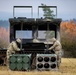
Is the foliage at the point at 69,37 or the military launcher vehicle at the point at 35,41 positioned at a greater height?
the military launcher vehicle at the point at 35,41

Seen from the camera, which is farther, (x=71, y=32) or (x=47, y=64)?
(x=71, y=32)

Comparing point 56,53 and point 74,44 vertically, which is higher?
point 56,53

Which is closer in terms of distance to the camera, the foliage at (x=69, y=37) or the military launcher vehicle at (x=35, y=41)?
the military launcher vehicle at (x=35, y=41)

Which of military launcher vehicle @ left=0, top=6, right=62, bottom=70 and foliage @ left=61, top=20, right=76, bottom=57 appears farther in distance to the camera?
foliage @ left=61, top=20, right=76, bottom=57

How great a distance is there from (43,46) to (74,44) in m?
23.7

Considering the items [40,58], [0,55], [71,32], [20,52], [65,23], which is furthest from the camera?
[65,23]

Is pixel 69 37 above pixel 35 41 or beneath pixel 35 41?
beneath

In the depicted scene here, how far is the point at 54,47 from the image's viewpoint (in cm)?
2009

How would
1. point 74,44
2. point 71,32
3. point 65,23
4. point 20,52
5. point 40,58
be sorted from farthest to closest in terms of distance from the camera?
1. point 65,23
2. point 71,32
3. point 74,44
4. point 20,52
5. point 40,58

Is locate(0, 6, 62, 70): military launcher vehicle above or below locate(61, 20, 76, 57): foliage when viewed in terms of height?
above

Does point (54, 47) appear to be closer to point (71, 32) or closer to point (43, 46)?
point (43, 46)

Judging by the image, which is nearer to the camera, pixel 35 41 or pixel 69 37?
pixel 35 41

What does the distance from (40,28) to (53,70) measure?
3095mm

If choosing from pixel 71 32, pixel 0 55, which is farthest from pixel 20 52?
pixel 71 32
